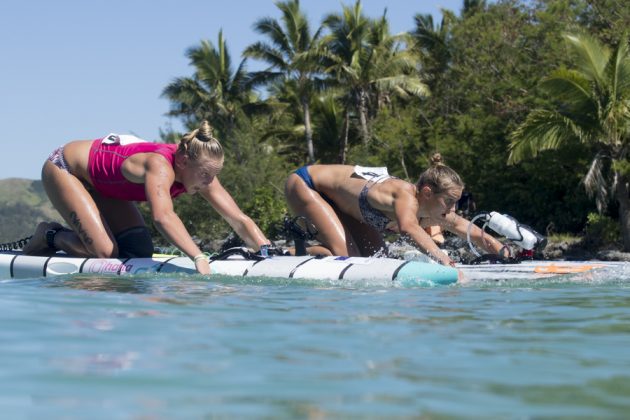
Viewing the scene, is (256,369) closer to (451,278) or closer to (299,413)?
(299,413)

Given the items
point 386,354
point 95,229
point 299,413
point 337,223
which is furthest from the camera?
point 337,223

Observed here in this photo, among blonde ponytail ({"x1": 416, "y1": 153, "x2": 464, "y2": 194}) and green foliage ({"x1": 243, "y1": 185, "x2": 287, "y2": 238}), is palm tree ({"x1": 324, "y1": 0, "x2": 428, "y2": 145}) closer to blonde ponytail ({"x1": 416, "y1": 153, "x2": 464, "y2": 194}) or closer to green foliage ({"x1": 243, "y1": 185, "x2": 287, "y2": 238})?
green foliage ({"x1": 243, "y1": 185, "x2": 287, "y2": 238})

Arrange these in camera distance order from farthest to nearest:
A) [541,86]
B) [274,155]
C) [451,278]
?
[274,155] < [541,86] < [451,278]

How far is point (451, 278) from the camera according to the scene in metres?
6.59

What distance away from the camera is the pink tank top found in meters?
7.26

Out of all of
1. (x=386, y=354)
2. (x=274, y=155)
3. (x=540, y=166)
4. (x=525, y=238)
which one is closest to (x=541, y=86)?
(x=540, y=166)

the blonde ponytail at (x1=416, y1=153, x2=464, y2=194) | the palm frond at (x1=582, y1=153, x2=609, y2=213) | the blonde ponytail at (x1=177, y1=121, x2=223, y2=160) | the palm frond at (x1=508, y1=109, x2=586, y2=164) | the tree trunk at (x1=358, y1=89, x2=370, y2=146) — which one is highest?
the tree trunk at (x1=358, y1=89, x2=370, y2=146)

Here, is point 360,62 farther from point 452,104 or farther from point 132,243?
point 132,243

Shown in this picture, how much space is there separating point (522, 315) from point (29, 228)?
151468mm

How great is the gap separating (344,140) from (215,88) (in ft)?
21.8

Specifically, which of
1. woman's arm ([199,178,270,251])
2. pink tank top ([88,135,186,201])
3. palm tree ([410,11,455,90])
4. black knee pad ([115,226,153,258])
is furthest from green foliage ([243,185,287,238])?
pink tank top ([88,135,186,201])

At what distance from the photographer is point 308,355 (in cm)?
331

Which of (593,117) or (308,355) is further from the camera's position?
(593,117)

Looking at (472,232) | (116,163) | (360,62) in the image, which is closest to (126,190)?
(116,163)
